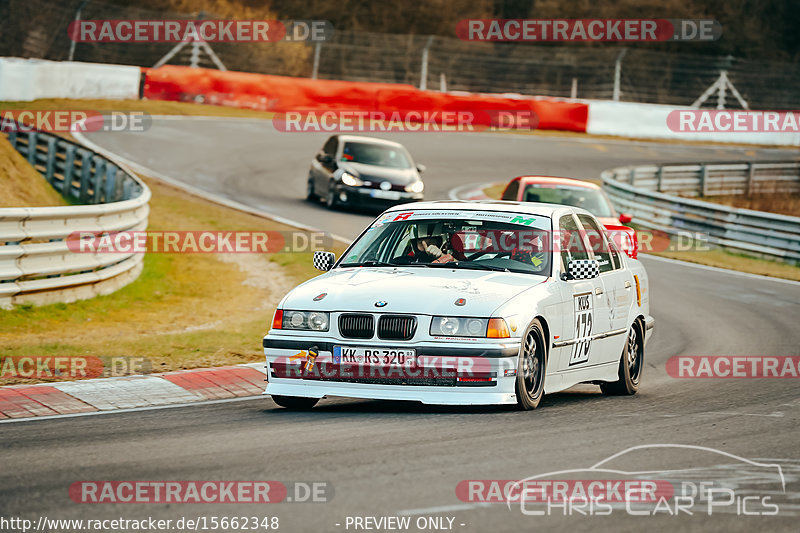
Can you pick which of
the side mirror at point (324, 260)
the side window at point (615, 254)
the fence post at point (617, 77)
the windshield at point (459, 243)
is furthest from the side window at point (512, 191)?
the fence post at point (617, 77)

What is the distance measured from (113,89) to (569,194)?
2288cm

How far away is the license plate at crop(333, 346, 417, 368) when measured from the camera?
7875mm

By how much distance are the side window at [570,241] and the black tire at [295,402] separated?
2.14m

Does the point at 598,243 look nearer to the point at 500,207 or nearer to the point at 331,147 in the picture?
the point at 500,207

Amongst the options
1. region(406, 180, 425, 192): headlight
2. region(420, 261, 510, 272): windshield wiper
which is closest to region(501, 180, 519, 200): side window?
region(406, 180, 425, 192): headlight

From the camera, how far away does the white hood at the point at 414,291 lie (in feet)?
26.1

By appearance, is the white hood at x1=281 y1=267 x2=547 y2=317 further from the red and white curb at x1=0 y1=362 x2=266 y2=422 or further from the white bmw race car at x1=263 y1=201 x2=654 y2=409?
the red and white curb at x1=0 y1=362 x2=266 y2=422

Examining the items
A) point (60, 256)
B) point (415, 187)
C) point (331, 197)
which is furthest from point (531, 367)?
point (331, 197)

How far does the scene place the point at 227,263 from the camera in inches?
692

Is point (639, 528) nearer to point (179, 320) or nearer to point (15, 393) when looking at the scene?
point (15, 393)

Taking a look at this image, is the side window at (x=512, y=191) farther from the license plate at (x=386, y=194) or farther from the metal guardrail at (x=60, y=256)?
the license plate at (x=386, y=194)

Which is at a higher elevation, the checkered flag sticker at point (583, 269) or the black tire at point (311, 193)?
the checkered flag sticker at point (583, 269)

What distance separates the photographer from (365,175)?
2372cm

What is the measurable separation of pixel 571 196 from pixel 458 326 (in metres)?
9.97
